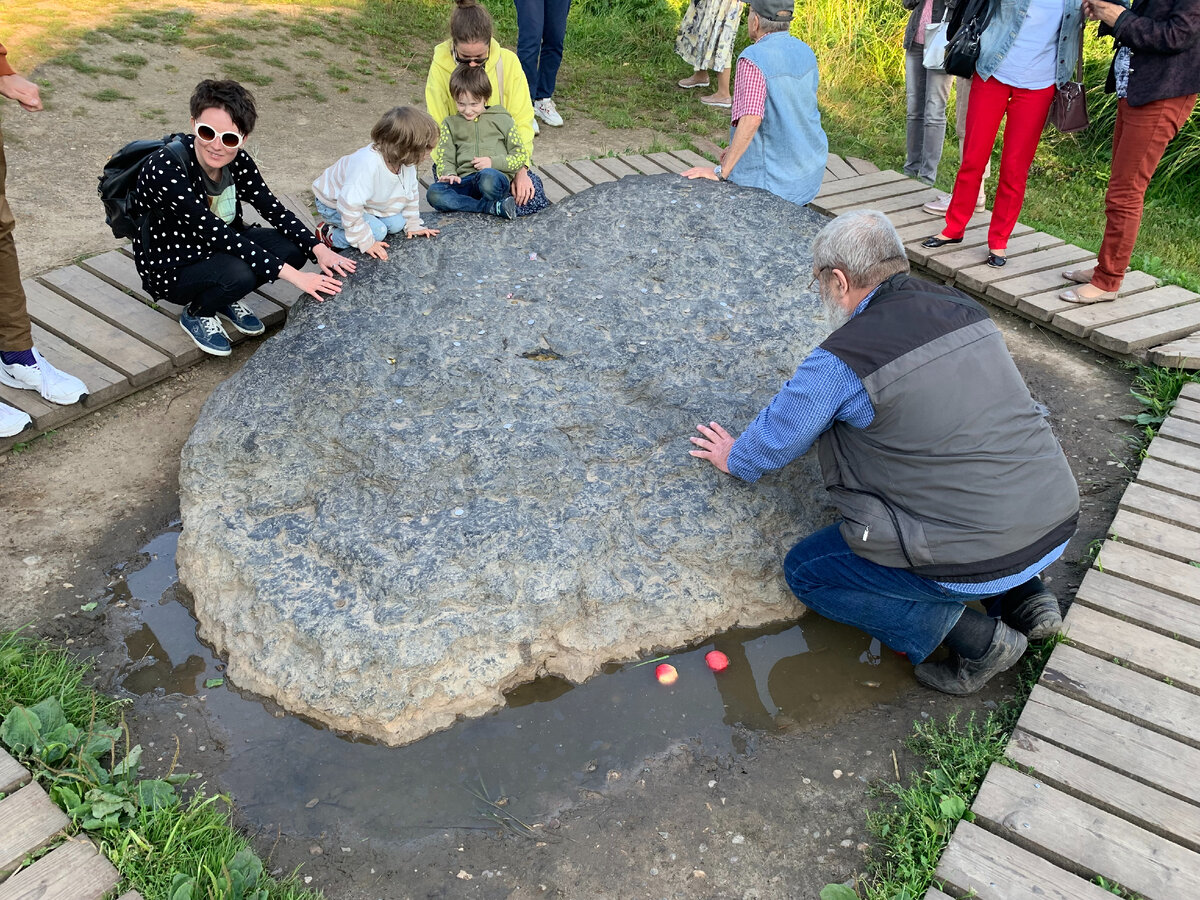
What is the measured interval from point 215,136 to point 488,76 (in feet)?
4.89

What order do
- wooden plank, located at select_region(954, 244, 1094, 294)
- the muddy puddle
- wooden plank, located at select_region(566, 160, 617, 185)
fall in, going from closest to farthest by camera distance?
the muddy puddle → wooden plank, located at select_region(954, 244, 1094, 294) → wooden plank, located at select_region(566, 160, 617, 185)

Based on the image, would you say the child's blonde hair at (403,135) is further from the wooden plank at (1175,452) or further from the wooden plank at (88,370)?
the wooden plank at (1175,452)

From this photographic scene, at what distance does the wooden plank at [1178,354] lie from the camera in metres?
4.25

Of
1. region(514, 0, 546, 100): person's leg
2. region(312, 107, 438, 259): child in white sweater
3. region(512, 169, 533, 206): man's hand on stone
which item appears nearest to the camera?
region(312, 107, 438, 259): child in white sweater

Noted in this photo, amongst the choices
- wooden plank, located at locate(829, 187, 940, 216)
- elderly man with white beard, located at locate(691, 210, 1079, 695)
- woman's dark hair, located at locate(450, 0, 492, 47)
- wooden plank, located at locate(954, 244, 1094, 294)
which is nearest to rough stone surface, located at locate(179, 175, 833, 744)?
elderly man with white beard, located at locate(691, 210, 1079, 695)

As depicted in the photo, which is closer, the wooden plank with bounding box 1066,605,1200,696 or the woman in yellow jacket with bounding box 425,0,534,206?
the wooden plank with bounding box 1066,605,1200,696

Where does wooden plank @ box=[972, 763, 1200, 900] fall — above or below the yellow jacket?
below

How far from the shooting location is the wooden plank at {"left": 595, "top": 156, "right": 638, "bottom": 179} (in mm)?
5652

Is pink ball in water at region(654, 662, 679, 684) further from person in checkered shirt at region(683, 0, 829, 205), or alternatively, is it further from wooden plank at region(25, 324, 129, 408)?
person in checkered shirt at region(683, 0, 829, 205)

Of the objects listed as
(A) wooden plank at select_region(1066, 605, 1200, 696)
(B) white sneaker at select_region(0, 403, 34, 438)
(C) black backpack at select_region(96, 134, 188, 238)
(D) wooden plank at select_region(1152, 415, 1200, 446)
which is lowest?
(A) wooden plank at select_region(1066, 605, 1200, 696)

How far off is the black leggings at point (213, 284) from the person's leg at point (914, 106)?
4.25m

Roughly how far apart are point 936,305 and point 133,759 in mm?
2532

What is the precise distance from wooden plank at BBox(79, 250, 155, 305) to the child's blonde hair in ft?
4.32

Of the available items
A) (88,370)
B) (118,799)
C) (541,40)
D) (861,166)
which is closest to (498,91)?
(541,40)
